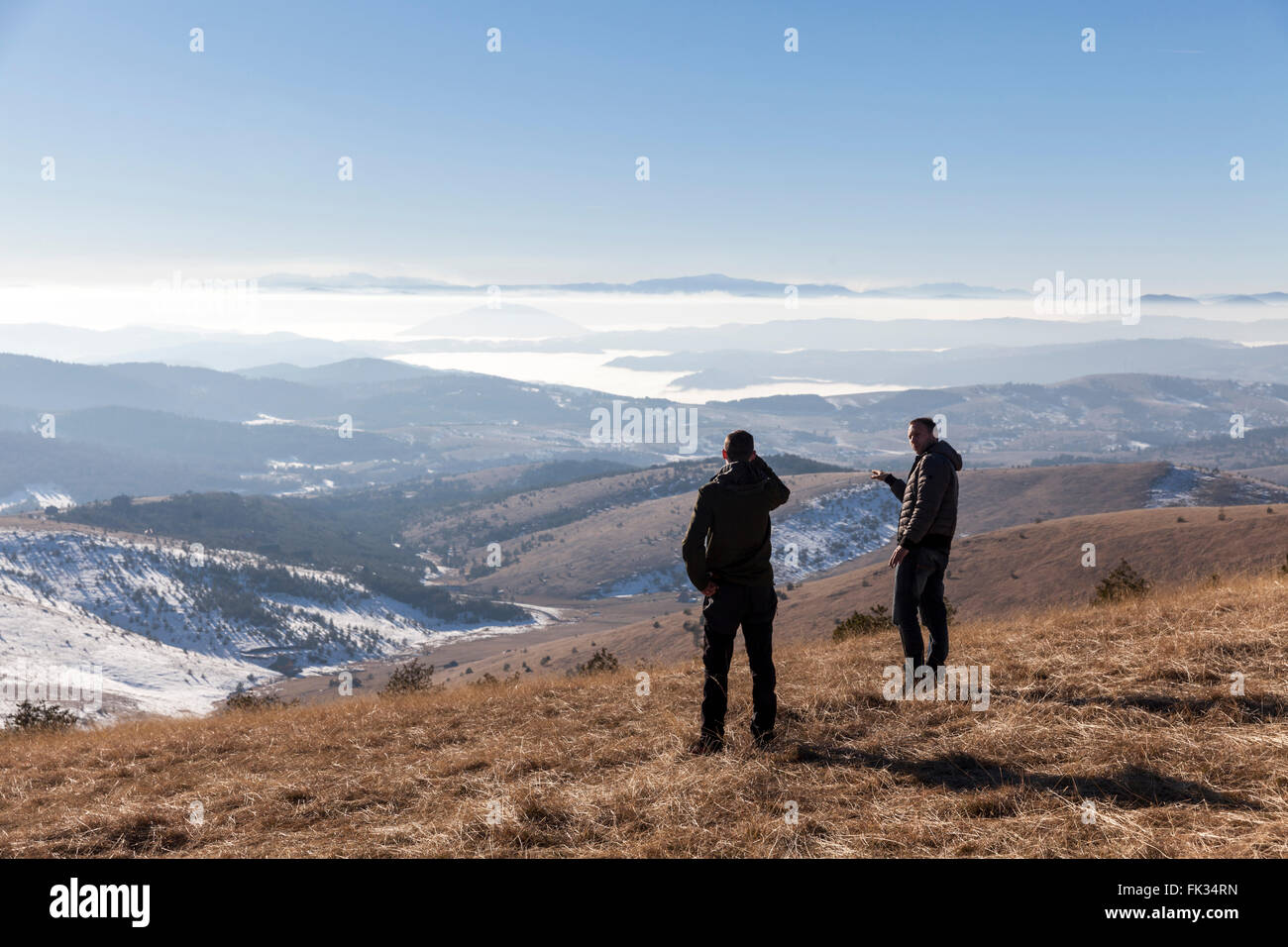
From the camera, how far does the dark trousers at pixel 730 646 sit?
7621 millimetres

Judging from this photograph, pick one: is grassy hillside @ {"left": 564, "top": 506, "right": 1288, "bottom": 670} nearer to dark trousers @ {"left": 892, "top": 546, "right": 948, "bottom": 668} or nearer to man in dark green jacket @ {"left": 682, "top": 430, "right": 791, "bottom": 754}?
dark trousers @ {"left": 892, "top": 546, "right": 948, "bottom": 668}

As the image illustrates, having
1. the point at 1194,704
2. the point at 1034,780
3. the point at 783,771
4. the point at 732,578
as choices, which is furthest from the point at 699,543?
the point at 1194,704

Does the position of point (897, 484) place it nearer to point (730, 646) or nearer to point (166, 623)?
point (730, 646)

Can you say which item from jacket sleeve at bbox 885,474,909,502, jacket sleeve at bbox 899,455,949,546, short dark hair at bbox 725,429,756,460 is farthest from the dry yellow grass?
short dark hair at bbox 725,429,756,460

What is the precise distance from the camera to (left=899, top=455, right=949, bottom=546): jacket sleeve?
863 cm

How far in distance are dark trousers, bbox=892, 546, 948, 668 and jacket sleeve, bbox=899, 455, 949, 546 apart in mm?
254

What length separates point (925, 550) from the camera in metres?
8.82

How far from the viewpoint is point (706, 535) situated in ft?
25.1

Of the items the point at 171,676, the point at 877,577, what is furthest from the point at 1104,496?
the point at 171,676


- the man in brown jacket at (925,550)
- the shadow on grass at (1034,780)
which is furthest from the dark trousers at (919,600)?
the shadow on grass at (1034,780)

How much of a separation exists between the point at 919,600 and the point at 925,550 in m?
0.59

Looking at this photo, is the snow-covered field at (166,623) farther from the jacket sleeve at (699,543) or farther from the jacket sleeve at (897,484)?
the jacket sleeve at (897,484)
